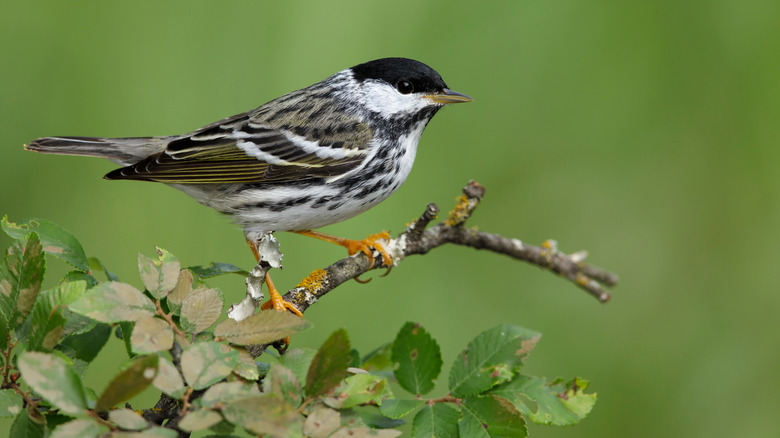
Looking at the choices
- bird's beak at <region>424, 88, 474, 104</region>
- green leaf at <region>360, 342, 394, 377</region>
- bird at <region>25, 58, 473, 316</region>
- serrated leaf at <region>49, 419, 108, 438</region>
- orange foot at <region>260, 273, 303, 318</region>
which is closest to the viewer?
serrated leaf at <region>49, 419, 108, 438</region>

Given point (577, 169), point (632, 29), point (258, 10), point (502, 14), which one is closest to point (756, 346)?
point (577, 169)

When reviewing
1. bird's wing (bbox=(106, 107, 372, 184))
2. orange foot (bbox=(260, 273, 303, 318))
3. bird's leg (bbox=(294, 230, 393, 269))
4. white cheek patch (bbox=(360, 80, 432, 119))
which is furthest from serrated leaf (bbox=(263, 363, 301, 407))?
white cheek patch (bbox=(360, 80, 432, 119))

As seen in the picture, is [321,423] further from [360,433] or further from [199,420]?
[199,420]

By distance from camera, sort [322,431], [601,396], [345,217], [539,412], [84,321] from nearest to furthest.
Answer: [322,431] → [84,321] → [539,412] → [345,217] → [601,396]

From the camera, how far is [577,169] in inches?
186

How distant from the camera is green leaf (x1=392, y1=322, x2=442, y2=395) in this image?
179 cm

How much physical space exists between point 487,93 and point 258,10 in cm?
154

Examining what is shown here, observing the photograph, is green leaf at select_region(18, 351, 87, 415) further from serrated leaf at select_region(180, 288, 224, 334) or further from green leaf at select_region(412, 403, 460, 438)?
green leaf at select_region(412, 403, 460, 438)

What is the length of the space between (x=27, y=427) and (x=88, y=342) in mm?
383

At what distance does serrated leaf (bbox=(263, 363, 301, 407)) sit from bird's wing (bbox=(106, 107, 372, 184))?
2.10 meters

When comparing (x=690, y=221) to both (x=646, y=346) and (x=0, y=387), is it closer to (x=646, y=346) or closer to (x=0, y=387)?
(x=646, y=346)

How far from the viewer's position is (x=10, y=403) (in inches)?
52.9

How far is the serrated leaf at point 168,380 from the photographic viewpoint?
1.24 metres

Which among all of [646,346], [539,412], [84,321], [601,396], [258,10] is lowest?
[601,396]
